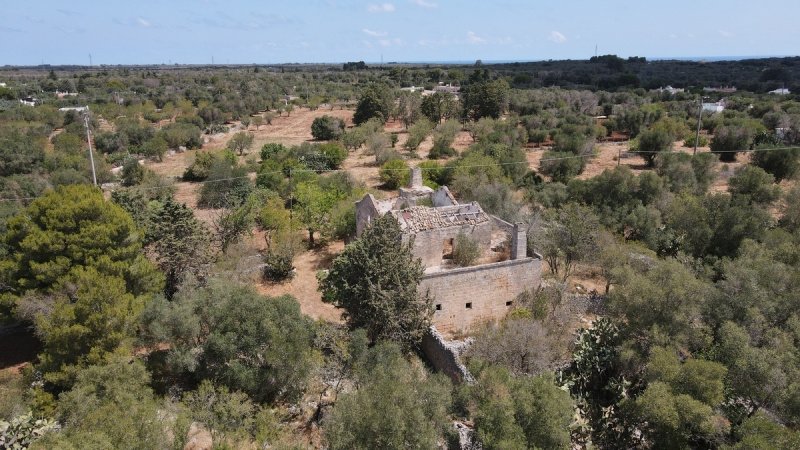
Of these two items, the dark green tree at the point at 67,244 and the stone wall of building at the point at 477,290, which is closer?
the dark green tree at the point at 67,244

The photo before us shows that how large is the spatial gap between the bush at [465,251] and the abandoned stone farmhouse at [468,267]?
389 mm

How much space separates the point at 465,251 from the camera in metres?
20.0

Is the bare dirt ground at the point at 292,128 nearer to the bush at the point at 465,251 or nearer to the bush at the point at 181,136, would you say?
the bush at the point at 181,136

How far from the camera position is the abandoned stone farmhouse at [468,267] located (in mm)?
18141

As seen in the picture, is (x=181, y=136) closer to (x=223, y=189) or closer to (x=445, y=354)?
(x=223, y=189)

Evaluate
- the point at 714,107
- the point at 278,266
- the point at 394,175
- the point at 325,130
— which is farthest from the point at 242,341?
the point at 714,107

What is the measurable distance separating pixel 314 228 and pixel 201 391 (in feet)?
44.2

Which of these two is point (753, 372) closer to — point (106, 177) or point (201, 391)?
point (201, 391)

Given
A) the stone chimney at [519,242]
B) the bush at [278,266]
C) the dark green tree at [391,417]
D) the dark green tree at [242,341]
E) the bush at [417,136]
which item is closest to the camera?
the dark green tree at [391,417]

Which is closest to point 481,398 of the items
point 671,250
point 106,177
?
point 671,250

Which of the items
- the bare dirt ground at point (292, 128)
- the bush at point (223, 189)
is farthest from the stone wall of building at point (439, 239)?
the bare dirt ground at point (292, 128)

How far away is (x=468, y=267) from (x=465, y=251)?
1.72 m

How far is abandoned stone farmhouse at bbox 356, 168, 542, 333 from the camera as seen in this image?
18.1 m

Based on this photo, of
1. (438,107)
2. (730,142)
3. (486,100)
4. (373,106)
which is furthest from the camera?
(373,106)
